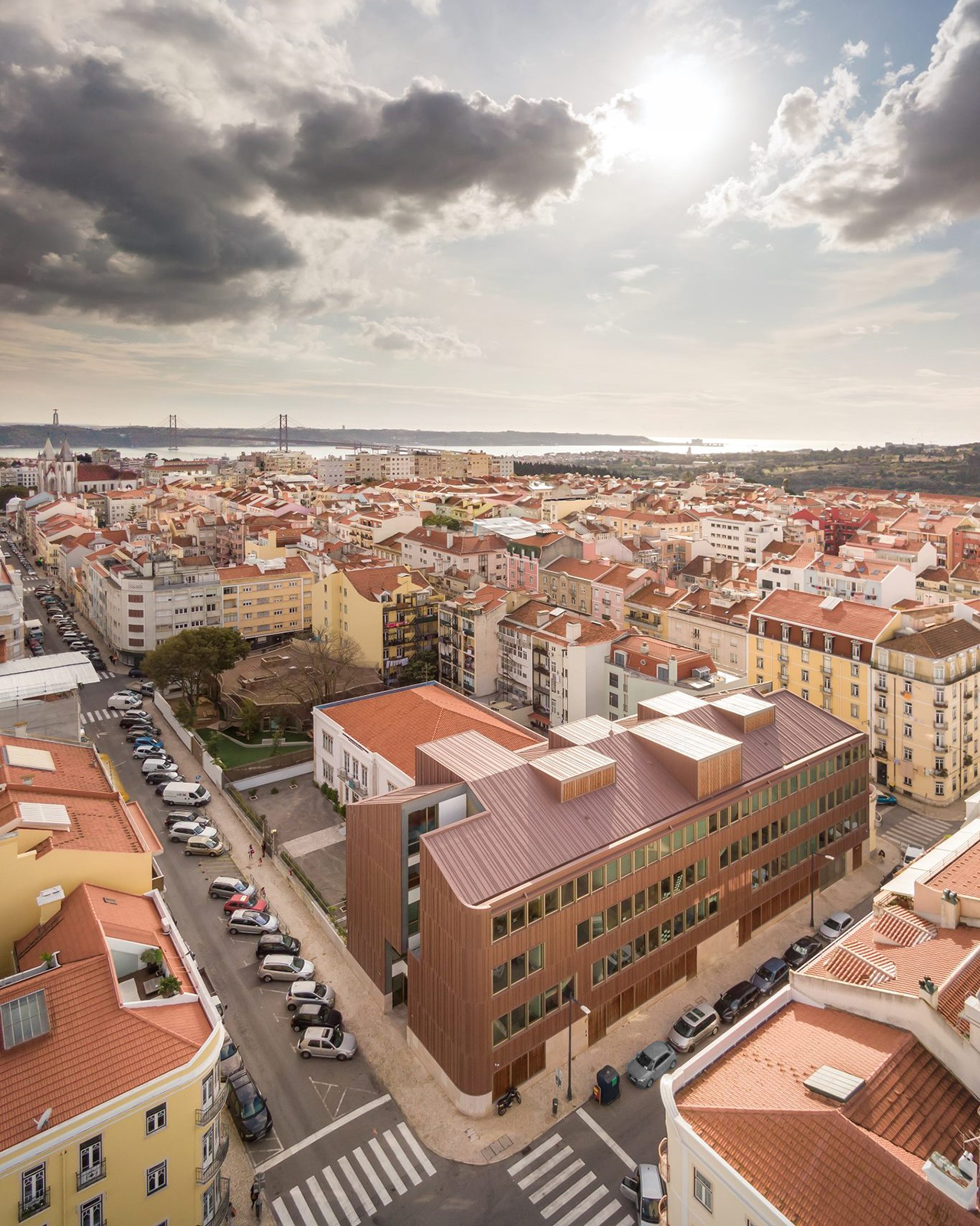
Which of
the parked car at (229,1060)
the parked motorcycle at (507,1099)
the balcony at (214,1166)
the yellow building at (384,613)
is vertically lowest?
the parked motorcycle at (507,1099)

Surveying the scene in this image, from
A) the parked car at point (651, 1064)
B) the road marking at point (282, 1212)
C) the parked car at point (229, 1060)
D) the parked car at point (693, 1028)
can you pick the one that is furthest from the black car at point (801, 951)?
the parked car at point (229, 1060)

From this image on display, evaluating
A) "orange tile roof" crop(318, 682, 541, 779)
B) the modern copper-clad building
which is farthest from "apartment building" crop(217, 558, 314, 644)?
the modern copper-clad building

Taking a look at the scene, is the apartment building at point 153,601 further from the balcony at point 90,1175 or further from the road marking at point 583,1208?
the road marking at point 583,1208

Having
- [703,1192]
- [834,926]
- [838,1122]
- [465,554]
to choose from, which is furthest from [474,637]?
[838,1122]

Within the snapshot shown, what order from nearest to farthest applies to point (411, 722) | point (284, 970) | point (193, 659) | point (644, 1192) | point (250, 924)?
point (644, 1192), point (284, 970), point (250, 924), point (411, 722), point (193, 659)

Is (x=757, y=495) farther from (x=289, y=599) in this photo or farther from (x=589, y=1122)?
(x=589, y=1122)

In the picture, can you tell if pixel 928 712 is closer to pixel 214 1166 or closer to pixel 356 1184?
pixel 356 1184

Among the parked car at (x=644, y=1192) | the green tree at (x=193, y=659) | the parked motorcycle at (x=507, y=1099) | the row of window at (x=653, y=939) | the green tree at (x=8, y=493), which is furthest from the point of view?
the green tree at (x=8, y=493)
